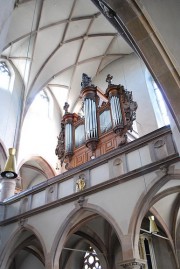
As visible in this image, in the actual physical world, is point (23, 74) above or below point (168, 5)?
above

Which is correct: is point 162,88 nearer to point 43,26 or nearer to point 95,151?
point 95,151

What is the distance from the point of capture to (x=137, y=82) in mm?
15836

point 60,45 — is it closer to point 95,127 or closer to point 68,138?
point 68,138

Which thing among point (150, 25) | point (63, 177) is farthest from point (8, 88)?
point (150, 25)

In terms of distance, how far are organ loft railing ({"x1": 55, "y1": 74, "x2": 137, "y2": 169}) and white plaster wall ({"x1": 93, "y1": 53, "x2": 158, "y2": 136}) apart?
2320mm

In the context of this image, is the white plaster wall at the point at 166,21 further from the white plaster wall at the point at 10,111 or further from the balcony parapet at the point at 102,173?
the white plaster wall at the point at 10,111

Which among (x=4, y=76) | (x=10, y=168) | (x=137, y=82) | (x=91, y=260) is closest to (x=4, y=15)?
(x=10, y=168)

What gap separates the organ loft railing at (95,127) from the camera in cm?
1090

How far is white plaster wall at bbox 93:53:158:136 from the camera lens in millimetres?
14258

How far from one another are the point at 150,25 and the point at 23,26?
437 inches

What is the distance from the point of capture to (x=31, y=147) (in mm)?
14820

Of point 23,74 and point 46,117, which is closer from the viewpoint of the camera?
point 23,74

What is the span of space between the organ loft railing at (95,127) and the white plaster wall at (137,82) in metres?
2.32

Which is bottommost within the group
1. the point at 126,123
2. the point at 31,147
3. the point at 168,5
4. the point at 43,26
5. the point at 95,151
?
the point at 168,5
